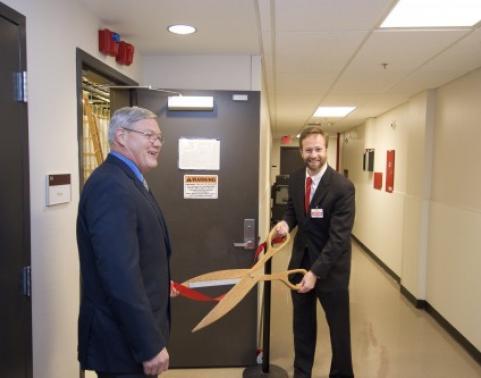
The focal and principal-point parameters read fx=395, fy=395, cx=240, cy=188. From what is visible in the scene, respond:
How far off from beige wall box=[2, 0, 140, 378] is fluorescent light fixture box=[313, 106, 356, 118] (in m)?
4.01

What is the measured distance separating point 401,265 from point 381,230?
1.14 metres

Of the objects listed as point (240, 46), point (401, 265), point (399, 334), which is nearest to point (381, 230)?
point (401, 265)

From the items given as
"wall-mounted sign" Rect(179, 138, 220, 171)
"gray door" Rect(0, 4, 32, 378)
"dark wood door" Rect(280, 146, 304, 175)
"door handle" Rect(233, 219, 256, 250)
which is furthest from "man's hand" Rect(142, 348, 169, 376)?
"dark wood door" Rect(280, 146, 304, 175)

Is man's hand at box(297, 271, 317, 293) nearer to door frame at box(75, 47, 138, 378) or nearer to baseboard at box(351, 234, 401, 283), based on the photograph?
door frame at box(75, 47, 138, 378)

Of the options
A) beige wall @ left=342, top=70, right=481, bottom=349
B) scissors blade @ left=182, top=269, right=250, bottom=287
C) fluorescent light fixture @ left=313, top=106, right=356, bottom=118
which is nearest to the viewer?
Answer: scissors blade @ left=182, top=269, right=250, bottom=287

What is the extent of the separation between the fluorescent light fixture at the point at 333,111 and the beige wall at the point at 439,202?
59 cm

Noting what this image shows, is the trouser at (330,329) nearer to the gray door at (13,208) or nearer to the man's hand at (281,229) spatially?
the man's hand at (281,229)

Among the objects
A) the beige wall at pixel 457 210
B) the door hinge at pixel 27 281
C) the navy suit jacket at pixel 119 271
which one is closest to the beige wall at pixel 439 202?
the beige wall at pixel 457 210

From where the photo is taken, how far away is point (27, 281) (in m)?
1.57

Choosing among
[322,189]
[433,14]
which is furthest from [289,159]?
[433,14]

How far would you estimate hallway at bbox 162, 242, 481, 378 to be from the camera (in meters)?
2.93

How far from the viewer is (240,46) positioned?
2.68 metres

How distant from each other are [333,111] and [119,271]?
5.15m

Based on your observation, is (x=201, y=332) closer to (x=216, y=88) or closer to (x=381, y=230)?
(x=216, y=88)
